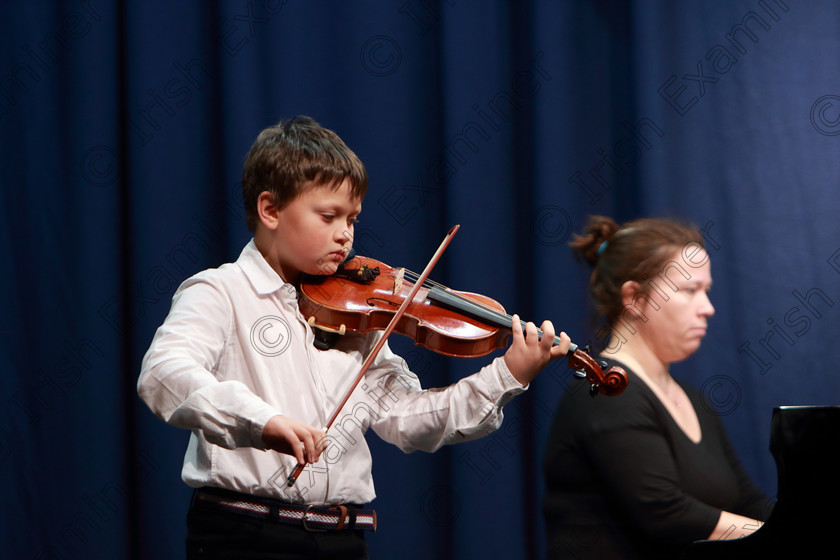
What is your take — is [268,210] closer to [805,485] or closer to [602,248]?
[602,248]

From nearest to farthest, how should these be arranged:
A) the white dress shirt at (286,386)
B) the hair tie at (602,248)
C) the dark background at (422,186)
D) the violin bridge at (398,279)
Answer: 1. the white dress shirt at (286,386)
2. the violin bridge at (398,279)
3. the hair tie at (602,248)
4. the dark background at (422,186)

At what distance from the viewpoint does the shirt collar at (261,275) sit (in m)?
1.49

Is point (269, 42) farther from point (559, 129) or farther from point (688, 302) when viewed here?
point (688, 302)

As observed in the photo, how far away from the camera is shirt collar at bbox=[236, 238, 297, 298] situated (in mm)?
1494

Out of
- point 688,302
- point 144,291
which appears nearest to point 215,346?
point 688,302

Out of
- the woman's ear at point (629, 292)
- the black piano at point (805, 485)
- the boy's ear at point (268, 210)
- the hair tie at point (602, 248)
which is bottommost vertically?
the black piano at point (805, 485)

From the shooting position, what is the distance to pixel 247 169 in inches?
64.5

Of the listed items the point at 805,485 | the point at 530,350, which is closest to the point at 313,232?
the point at 530,350

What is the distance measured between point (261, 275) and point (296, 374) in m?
0.20

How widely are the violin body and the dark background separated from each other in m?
0.94

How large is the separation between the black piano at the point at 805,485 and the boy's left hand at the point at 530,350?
0.39 meters

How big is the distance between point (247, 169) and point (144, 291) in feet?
3.36

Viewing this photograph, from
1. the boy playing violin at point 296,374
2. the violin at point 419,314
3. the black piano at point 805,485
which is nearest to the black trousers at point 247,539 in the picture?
the boy playing violin at point 296,374

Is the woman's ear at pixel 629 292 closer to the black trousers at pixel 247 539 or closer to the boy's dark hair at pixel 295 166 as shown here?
the boy's dark hair at pixel 295 166
